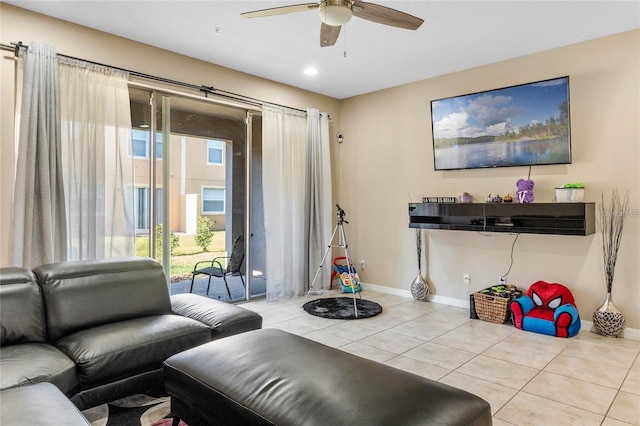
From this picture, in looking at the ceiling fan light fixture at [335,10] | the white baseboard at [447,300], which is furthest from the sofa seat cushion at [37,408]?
the white baseboard at [447,300]

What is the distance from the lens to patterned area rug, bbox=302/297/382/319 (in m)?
4.43

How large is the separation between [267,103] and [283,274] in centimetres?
224

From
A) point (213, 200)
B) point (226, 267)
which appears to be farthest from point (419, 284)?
point (213, 200)

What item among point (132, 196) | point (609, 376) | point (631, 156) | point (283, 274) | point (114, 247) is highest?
point (631, 156)

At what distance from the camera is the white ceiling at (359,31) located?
10.5 ft

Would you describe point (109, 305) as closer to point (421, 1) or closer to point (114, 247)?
point (114, 247)

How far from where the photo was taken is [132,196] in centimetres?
378

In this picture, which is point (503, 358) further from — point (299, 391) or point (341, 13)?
point (341, 13)

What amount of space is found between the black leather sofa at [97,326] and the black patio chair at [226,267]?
1.65 meters

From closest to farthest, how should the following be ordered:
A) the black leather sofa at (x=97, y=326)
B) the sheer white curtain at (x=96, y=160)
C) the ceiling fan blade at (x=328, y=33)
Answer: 1. the black leather sofa at (x=97, y=326)
2. the ceiling fan blade at (x=328, y=33)
3. the sheer white curtain at (x=96, y=160)

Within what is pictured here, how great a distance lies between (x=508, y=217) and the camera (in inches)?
159

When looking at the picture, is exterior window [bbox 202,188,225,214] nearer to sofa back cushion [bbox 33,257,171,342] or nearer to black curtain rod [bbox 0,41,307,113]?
black curtain rod [bbox 0,41,307,113]

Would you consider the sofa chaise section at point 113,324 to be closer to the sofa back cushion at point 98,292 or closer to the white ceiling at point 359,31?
the sofa back cushion at point 98,292

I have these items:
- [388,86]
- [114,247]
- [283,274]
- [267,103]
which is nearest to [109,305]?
[114,247]
